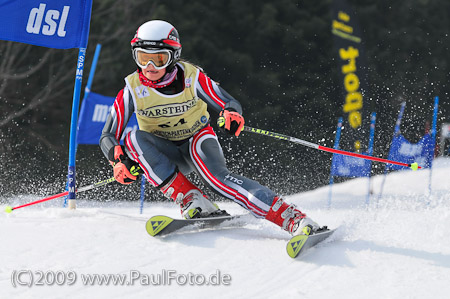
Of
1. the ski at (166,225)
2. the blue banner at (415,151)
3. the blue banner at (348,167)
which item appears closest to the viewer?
the ski at (166,225)

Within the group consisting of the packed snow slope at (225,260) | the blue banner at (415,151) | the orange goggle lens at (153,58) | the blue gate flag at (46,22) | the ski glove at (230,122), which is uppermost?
the blue gate flag at (46,22)

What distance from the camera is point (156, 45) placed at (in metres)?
3.20

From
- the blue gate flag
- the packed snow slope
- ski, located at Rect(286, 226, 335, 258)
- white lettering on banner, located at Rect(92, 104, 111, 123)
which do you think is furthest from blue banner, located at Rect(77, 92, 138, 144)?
ski, located at Rect(286, 226, 335, 258)

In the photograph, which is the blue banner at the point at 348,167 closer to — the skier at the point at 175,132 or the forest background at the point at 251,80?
the forest background at the point at 251,80

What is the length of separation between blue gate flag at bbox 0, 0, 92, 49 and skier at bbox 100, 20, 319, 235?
817mm

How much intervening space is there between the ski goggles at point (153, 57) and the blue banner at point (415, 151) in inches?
189

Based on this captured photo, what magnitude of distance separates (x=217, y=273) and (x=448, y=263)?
114 centimetres

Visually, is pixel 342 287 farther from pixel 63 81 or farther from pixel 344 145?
pixel 63 81

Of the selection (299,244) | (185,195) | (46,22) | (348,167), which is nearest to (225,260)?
(299,244)

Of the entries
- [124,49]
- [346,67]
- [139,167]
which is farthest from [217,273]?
[124,49]

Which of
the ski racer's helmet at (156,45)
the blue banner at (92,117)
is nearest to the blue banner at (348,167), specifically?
the blue banner at (92,117)

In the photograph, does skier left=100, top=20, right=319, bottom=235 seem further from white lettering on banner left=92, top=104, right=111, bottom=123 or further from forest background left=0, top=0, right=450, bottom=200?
forest background left=0, top=0, right=450, bottom=200

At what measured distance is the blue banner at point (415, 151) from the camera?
724 cm

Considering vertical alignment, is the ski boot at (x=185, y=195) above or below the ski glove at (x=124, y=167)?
below
